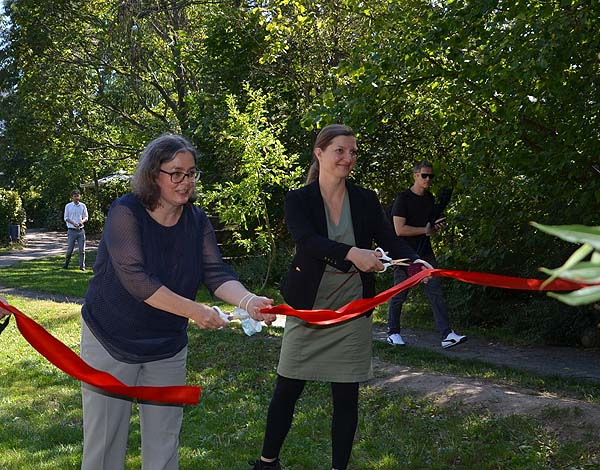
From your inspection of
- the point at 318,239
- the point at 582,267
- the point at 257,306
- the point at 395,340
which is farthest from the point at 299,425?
the point at 582,267

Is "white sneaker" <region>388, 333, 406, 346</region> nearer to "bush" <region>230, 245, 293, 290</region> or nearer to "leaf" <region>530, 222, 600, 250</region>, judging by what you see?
"bush" <region>230, 245, 293, 290</region>

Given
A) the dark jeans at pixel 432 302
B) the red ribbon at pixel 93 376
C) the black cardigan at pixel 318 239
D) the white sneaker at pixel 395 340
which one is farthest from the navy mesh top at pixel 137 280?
the white sneaker at pixel 395 340

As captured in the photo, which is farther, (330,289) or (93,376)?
(330,289)

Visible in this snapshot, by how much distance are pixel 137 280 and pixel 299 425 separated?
3.28 meters

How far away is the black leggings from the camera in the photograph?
479 cm

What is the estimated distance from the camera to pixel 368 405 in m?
7.17

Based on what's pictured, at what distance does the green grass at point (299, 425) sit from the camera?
227 inches

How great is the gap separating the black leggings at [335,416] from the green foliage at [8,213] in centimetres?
2941

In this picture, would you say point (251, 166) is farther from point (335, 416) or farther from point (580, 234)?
point (580, 234)

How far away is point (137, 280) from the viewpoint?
3746 millimetres

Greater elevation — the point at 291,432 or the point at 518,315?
the point at 518,315

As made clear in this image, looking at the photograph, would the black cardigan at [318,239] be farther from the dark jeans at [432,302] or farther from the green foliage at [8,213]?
the green foliage at [8,213]

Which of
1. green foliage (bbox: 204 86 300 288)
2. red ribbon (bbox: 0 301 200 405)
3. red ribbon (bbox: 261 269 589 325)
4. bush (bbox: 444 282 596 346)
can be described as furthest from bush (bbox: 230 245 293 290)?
red ribbon (bbox: 0 301 200 405)

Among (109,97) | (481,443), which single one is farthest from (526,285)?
(109,97)
